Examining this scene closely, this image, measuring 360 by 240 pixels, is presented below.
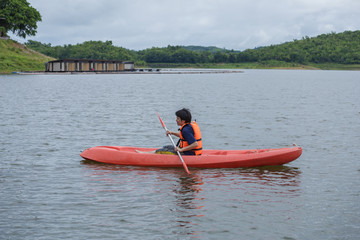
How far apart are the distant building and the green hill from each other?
3905 millimetres

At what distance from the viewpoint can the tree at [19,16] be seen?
11256 centimetres

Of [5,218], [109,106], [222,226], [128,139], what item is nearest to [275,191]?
[222,226]

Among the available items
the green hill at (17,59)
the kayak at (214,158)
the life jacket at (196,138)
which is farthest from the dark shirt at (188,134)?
the green hill at (17,59)

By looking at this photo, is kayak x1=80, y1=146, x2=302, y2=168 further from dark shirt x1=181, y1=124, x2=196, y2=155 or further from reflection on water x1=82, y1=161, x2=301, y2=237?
dark shirt x1=181, y1=124, x2=196, y2=155

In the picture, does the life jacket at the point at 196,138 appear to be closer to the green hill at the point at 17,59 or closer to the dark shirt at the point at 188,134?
the dark shirt at the point at 188,134

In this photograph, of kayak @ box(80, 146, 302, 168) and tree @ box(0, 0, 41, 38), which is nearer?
kayak @ box(80, 146, 302, 168)

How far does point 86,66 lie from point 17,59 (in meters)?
20.9

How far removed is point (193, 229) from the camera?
988 cm

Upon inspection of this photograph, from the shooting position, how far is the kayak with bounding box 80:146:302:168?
15164 millimetres

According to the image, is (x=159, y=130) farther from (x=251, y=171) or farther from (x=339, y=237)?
(x=339, y=237)

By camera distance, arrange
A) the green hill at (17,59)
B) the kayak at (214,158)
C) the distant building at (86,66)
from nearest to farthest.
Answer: the kayak at (214,158) → the green hill at (17,59) → the distant building at (86,66)

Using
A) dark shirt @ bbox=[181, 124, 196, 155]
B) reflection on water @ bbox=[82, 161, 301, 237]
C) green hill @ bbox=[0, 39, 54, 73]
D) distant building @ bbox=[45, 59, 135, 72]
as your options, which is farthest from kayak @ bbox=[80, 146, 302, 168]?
distant building @ bbox=[45, 59, 135, 72]

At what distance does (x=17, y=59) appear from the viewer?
111 m

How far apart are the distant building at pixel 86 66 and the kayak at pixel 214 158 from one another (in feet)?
337
